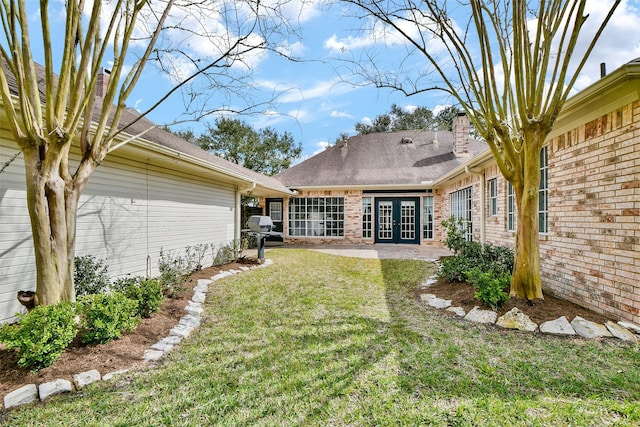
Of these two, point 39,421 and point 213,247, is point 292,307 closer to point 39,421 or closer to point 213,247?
point 39,421

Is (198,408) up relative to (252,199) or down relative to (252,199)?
down

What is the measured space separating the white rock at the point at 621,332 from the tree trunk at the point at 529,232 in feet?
2.45

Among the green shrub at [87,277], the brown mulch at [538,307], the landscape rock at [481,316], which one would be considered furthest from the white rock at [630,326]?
the green shrub at [87,277]

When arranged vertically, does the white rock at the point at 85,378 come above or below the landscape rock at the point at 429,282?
below

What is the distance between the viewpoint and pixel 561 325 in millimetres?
3379

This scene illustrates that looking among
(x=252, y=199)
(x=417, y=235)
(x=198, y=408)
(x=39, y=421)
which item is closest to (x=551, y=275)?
(x=198, y=408)

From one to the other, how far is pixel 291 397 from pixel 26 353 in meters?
2.02

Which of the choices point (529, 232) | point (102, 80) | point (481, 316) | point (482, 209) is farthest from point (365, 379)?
point (102, 80)

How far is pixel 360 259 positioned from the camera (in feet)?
28.8

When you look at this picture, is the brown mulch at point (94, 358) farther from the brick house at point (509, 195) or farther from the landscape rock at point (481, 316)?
the brick house at point (509, 195)

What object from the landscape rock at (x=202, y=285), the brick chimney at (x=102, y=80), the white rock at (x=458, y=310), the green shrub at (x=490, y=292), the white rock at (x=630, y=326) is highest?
the brick chimney at (x=102, y=80)

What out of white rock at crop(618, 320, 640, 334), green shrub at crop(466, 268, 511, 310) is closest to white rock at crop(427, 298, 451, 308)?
green shrub at crop(466, 268, 511, 310)

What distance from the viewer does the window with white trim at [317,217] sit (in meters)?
13.2

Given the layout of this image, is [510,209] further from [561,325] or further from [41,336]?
[41,336]
